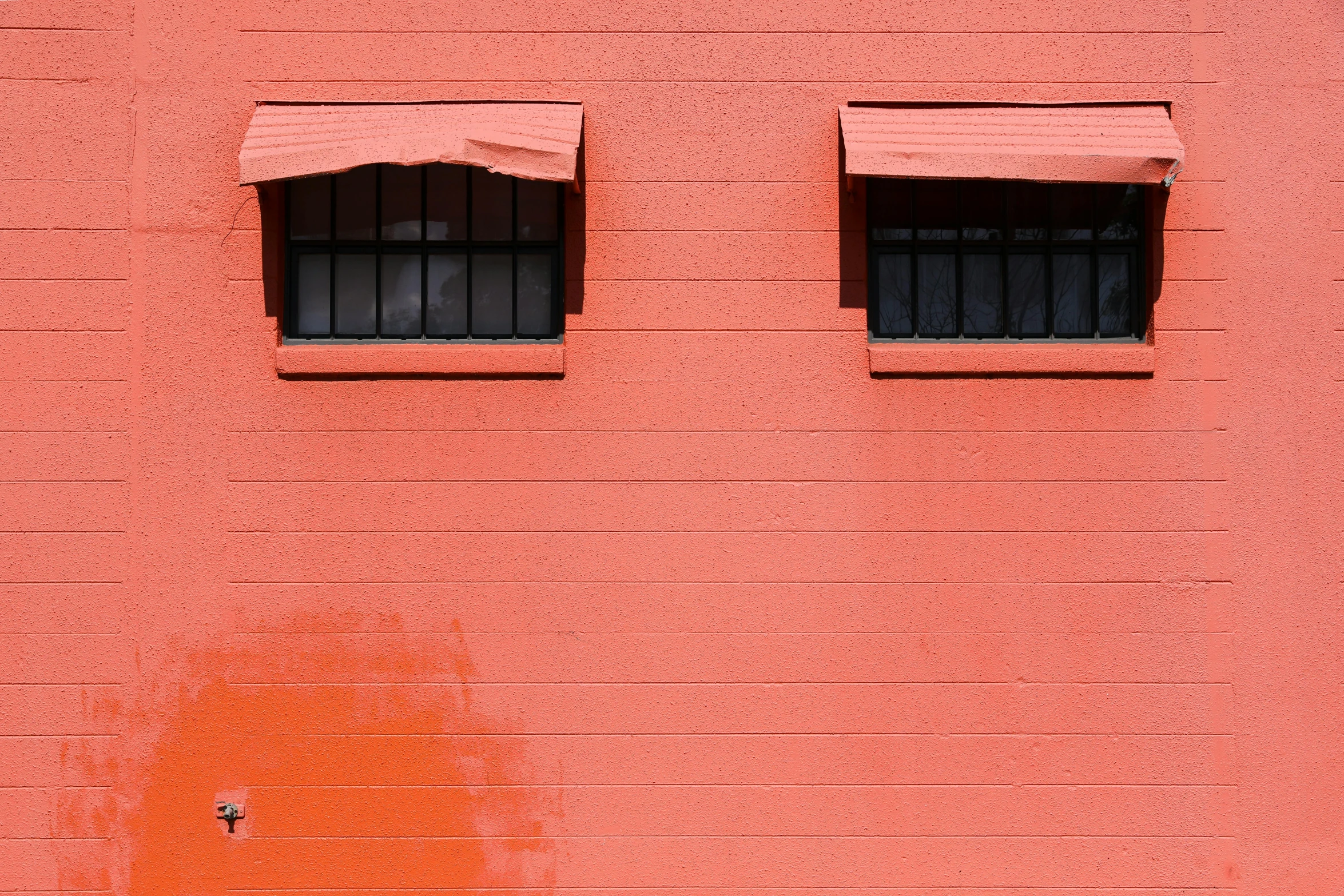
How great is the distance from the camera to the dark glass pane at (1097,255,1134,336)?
427 cm

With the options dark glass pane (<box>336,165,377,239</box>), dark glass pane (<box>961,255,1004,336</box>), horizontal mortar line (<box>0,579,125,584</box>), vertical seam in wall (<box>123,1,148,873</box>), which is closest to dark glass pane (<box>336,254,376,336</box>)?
dark glass pane (<box>336,165,377,239</box>)

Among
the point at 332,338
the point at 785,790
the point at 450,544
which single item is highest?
the point at 332,338

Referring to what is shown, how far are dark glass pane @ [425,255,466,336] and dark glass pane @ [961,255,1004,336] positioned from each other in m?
2.50

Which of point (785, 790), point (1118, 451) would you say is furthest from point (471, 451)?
point (1118, 451)

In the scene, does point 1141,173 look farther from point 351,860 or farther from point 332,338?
point 351,860

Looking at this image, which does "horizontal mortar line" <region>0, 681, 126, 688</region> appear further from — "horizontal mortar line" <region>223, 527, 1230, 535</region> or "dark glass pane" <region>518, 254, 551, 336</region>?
"dark glass pane" <region>518, 254, 551, 336</region>

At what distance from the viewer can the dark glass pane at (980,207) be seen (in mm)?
4273

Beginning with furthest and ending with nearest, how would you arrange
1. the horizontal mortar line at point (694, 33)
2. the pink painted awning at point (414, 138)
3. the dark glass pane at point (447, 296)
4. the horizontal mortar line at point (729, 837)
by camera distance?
the dark glass pane at point (447, 296)
the horizontal mortar line at point (694, 33)
the horizontal mortar line at point (729, 837)
the pink painted awning at point (414, 138)

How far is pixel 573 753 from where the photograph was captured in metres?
4.05

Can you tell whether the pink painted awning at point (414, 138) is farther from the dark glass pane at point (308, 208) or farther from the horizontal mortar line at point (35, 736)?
the horizontal mortar line at point (35, 736)

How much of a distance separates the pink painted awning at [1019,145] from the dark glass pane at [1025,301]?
526 millimetres

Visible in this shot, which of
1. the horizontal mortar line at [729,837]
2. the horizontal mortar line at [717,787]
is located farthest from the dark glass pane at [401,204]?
the horizontal mortar line at [729,837]

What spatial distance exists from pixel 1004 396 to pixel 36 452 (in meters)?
4.64

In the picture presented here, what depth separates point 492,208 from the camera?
4.26 metres
